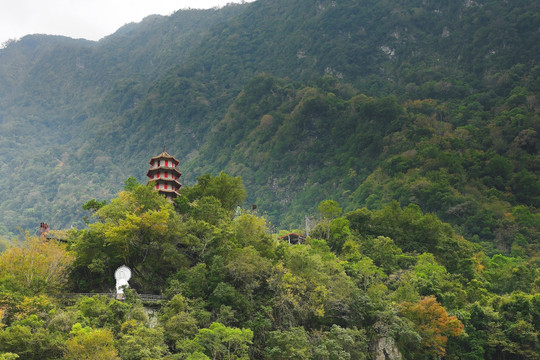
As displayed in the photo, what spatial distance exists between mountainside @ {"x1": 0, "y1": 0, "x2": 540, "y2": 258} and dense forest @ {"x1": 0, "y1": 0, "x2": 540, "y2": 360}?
0.55 meters

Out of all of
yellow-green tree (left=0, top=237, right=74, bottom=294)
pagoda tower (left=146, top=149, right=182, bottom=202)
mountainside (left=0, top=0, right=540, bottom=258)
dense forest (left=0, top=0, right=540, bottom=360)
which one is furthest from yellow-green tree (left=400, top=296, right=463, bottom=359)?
mountainside (left=0, top=0, right=540, bottom=258)

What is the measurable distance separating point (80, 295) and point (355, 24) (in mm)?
165970

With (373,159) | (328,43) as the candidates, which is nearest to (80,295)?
(373,159)

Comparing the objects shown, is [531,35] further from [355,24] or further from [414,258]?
[414,258]

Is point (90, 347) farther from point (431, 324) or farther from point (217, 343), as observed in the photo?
point (431, 324)

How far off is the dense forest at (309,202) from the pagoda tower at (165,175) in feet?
6.19

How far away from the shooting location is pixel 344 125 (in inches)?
4569

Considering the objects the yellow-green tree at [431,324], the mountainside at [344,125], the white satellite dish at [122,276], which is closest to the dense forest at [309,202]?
the yellow-green tree at [431,324]

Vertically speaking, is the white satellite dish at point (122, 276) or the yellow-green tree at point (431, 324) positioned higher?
the white satellite dish at point (122, 276)

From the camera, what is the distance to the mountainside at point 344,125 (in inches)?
3349

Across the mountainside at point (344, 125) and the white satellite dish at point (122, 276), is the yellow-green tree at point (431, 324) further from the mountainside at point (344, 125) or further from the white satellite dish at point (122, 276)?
the mountainside at point (344, 125)

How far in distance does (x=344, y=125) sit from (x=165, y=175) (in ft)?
235

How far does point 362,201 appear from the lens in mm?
85625

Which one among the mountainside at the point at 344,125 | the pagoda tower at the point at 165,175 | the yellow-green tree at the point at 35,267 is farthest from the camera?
the mountainside at the point at 344,125
